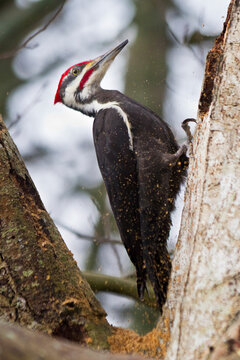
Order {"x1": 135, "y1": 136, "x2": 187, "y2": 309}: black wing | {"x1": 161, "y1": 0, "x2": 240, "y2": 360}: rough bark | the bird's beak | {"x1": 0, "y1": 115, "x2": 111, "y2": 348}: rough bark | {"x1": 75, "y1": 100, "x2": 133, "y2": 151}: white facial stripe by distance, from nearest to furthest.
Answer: {"x1": 161, "y1": 0, "x2": 240, "y2": 360}: rough bark
{"x1": 0, "y1": 115, "x2": 111, "y2": 348}: rough bark
{"x1": 135, "y1": 136, "x2": 187, "y2": 309}: black wing
{"x1": 75, "y1": 100, "x2": 133, "y2": 151}: white facial stripe
the bird's beak

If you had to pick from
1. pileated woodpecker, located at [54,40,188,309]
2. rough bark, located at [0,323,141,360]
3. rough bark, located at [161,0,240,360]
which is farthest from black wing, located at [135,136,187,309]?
rough bark, located at [0,323,141,360]

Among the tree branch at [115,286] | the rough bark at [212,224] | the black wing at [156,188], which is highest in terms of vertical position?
the rough bark at [212,224]

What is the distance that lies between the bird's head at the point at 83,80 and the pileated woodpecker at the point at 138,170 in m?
0.34

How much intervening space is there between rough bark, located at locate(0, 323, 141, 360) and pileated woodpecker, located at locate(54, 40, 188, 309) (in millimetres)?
1645

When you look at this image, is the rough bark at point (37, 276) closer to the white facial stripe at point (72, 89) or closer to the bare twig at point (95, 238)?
the bare twig at point (95, 238)

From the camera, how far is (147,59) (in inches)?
152

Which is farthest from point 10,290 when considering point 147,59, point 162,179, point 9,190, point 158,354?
point 147,59

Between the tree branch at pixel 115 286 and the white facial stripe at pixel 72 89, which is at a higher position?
the white facial stripe at pixel 72 89

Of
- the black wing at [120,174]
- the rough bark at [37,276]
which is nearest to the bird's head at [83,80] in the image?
the black wing at [120,174]

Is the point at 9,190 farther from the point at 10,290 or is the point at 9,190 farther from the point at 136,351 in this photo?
the point at 136,351

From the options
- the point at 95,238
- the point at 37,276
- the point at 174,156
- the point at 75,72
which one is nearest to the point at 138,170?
the point at 174,156

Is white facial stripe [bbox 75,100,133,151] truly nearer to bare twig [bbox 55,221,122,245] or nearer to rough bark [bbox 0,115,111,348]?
A: bare twig [bbox 55,221,122,245]

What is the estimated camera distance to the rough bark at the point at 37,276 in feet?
5.64

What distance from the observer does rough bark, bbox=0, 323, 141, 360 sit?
0.88m
